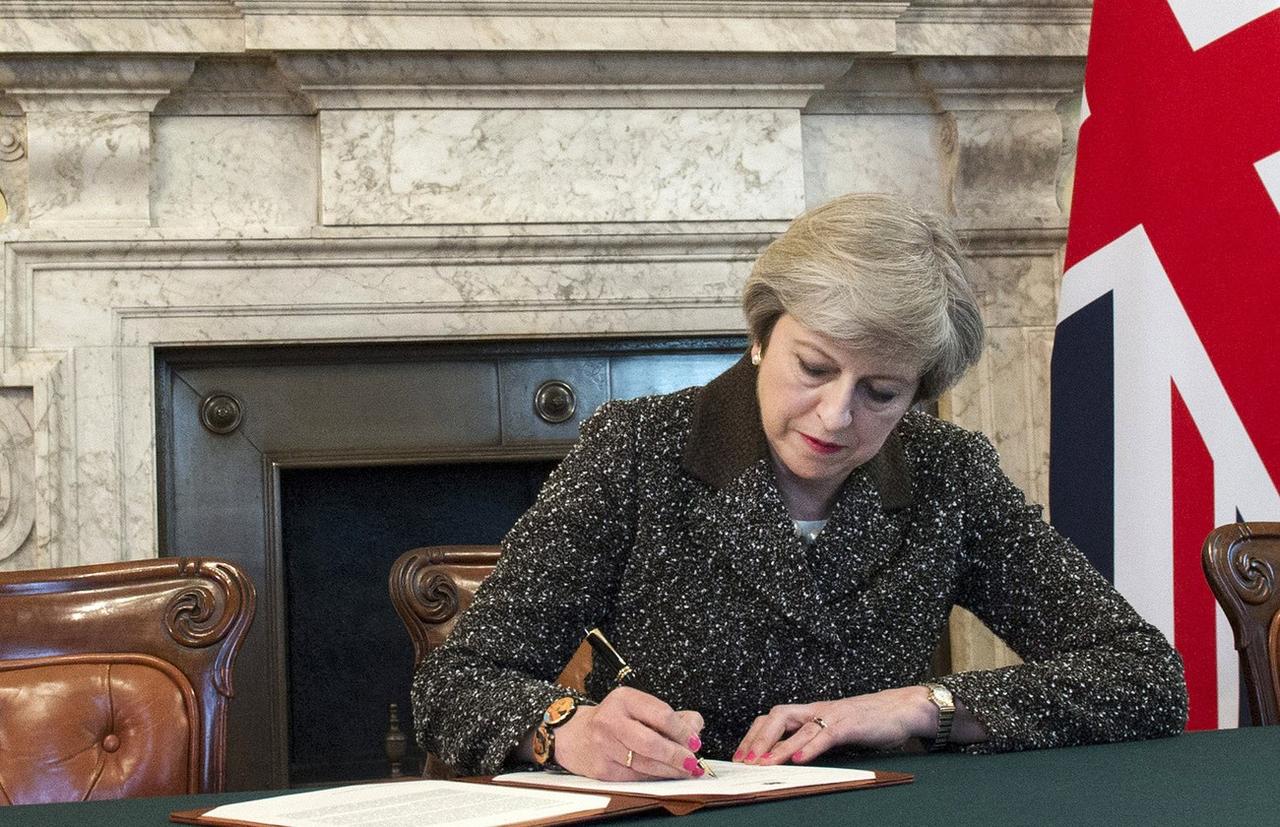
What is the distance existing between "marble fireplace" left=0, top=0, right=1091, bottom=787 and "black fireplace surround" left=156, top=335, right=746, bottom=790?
85 millimetres

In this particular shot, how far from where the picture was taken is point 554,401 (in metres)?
3.61

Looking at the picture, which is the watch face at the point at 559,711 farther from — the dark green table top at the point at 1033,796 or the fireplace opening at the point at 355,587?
the fireplace opening at the point at 355,587

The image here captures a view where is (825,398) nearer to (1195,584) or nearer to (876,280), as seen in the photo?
(876,280)

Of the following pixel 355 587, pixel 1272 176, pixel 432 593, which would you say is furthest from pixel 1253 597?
pixel 355 587

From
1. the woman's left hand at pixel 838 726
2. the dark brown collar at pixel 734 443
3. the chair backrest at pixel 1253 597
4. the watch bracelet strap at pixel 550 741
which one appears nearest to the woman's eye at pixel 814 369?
the dark brown collar at pixel 734 443

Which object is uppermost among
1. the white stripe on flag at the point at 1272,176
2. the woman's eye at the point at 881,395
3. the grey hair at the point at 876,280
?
the white stripe on flag at the point at 1272,176

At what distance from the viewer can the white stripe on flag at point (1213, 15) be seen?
9.27 feet

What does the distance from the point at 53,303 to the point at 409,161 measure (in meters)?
0.88

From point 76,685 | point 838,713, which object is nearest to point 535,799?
point 838,713

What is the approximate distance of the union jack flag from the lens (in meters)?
2.77

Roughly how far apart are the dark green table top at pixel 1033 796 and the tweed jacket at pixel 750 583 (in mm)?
182

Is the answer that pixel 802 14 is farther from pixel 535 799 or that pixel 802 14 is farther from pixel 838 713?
pixel 535 799

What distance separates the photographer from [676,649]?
174 cm

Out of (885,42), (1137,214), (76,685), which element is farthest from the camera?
(885,42)
